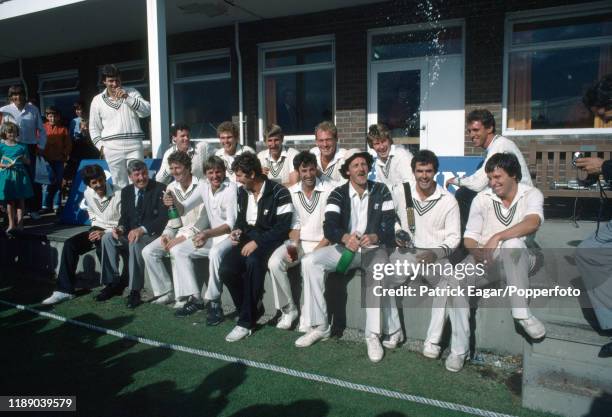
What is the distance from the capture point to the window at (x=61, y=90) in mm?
11094

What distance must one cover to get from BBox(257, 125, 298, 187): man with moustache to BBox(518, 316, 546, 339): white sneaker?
2730mm

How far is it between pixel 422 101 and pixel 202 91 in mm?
4417

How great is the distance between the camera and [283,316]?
13.5 feet

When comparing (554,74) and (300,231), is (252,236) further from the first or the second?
(554,74)

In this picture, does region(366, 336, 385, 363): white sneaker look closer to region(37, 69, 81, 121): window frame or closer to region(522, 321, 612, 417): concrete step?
region(522, 321, 612, 417): concrete step

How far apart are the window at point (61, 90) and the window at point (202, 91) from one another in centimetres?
278

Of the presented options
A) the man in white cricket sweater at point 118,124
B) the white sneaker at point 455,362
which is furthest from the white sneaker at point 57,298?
the white sneaker at point 455,362

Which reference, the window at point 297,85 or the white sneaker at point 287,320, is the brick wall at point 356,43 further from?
the white sneaker at point 287,320

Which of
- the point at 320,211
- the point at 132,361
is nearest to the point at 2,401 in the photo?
the point at 132,361


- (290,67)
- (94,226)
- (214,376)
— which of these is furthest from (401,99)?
(214,376)

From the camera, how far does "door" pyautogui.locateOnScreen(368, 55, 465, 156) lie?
23.6 feet

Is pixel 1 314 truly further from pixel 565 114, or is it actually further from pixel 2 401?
pixel 565 114

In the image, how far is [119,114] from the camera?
18.7 ft

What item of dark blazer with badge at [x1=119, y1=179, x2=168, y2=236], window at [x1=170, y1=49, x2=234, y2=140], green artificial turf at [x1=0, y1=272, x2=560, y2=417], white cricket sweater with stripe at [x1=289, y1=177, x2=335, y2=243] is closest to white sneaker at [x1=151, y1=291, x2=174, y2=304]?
green artificial turf at [x1=0, y1=272, x2=560, y2=417]
